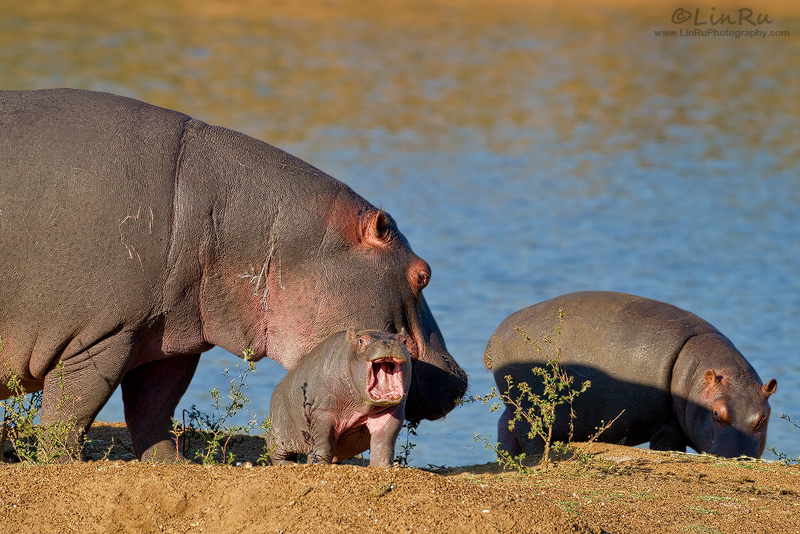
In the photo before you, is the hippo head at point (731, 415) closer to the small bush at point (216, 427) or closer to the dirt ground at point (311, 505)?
the dirt ground at point (311, 505)

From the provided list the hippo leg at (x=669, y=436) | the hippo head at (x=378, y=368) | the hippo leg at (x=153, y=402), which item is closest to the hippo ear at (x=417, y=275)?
the hippo head at (x=378, y=368)

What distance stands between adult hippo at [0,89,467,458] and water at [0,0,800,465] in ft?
10.0

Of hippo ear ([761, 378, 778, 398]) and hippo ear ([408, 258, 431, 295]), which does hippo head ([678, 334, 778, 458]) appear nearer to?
hippo ear ([761, 378, 778, 398])

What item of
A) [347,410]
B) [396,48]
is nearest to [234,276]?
[347,410]

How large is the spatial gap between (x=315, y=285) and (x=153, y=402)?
A: 115 centimetres

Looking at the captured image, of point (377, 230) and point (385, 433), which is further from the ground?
point (377, 230)

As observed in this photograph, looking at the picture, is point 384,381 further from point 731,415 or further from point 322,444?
point 731,415

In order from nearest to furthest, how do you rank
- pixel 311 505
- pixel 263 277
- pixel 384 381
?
1. pixel 311 505
2. pixel 384 381
3. pixel 263 277

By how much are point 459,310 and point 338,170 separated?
5.48 meters

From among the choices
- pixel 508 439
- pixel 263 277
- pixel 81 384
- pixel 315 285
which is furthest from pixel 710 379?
pixel 81 384

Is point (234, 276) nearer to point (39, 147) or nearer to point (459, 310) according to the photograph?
point (39, 147)

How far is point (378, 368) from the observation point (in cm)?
484

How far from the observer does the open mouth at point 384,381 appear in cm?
477

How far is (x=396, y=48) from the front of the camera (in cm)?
2797
